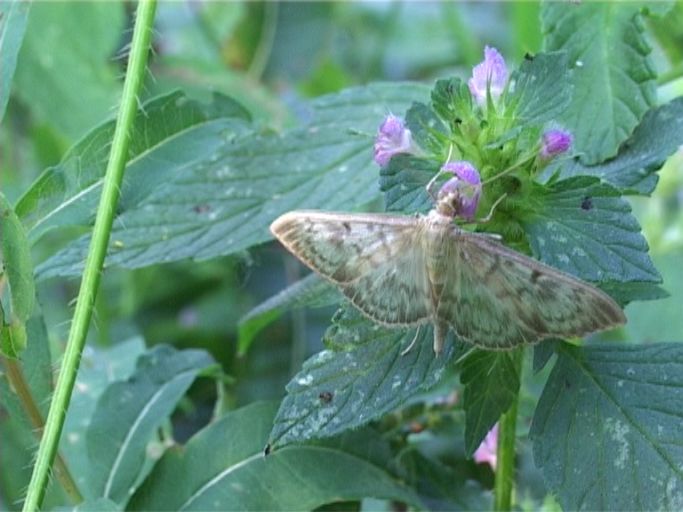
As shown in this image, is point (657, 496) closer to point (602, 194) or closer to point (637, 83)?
point (602, 194)

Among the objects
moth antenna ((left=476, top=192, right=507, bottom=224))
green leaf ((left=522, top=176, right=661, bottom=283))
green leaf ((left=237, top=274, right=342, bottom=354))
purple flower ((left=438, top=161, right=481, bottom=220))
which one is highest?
purple flower ((left=438, top=161, right=481, bottom=220))

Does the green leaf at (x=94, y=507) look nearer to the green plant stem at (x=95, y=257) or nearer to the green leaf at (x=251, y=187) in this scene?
the green plant stem at (x=95, y=257)

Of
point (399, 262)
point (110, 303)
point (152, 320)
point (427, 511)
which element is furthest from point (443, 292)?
point (110, 303)

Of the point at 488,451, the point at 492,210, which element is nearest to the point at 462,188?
the point at 492,210

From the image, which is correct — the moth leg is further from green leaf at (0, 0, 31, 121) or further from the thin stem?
the thin stem

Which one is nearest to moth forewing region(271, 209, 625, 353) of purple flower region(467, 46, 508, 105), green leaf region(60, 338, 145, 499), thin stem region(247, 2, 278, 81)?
purple flower region(467, 46, 508, 105)

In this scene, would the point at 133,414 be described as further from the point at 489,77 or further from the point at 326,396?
the point at 489,77
